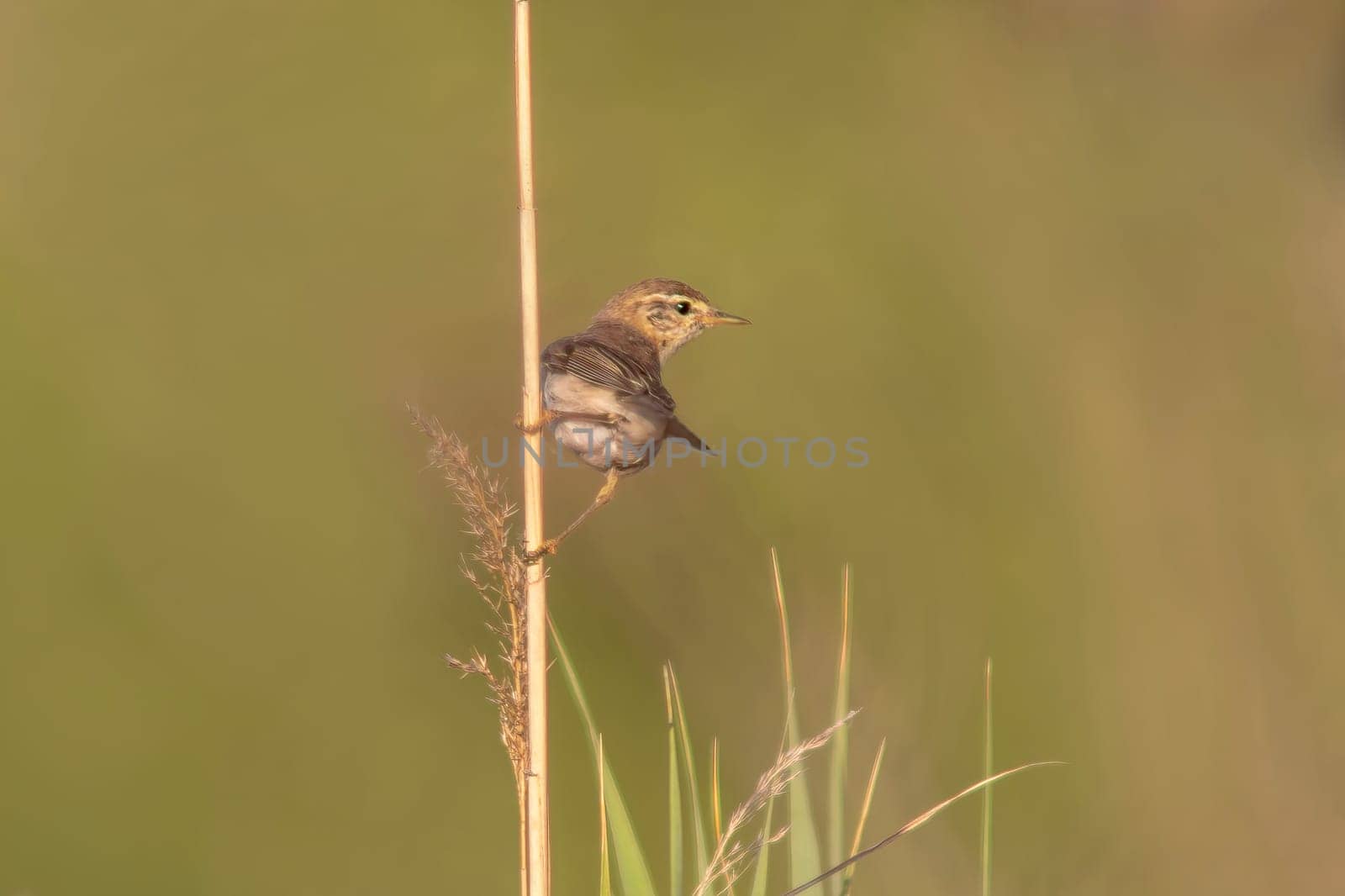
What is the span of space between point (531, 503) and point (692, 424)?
300 centimetres

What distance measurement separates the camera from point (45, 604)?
4.54m

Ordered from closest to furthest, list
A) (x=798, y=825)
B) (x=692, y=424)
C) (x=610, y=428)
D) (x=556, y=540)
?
(x=798, y=825) < (x=556, y=540) < (x=610, y=428) < (x=692, y=424)

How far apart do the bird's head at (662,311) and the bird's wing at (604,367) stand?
49cm

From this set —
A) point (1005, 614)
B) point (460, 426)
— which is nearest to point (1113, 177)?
point (1005, 614)

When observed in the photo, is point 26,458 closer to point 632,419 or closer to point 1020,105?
point 632,419

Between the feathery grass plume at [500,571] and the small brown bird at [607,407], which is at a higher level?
the small brown bird at [607,407]

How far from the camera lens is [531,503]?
1959 mm

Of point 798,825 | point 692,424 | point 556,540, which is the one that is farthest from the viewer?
point 692,424

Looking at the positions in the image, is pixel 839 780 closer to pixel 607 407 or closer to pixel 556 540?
pixel 556 540

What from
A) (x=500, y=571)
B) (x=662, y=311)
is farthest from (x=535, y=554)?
(x=662, y=311)

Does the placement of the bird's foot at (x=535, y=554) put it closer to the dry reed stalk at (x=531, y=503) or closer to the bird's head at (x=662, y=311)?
the dry reed stalk at (x=531, y=503)

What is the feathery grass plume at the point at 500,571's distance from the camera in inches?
65.1

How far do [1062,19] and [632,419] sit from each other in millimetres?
4646

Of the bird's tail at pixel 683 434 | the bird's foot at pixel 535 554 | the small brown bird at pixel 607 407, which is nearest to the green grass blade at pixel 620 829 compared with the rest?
the bird's foot at pixel 535 554
